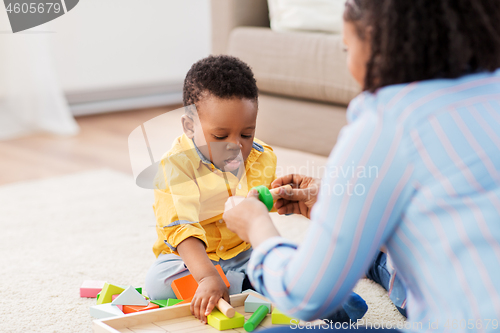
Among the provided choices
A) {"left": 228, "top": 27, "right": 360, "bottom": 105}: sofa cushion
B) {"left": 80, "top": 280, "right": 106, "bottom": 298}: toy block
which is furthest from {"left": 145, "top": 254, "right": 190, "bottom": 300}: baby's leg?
{"left": 228, "top": 27, "right": 360, "bottom": 105}: sofa cushion

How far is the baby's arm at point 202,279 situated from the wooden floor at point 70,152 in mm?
1253

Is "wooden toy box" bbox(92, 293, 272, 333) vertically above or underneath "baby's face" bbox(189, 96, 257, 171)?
underneath

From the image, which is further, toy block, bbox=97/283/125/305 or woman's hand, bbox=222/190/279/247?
toy block, bbox=97/283/125/305

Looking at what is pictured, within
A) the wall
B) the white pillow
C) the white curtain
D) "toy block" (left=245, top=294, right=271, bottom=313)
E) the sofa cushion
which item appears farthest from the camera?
the wall

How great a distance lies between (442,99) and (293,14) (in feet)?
4.54

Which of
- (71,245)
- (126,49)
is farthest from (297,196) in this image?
(126,49)

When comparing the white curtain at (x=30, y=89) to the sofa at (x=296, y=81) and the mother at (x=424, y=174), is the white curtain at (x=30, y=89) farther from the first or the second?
the mother at (x=424, y=174)

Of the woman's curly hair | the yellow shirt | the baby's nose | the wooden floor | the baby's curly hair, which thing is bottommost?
the wooden floor

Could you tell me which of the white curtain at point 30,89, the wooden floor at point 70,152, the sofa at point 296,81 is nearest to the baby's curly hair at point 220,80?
the sofa at point 296,81

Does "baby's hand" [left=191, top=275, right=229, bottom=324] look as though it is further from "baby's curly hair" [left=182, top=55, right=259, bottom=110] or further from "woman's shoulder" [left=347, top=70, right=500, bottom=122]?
"woman's shoulder" [left=347, top=70, right=500, bottom=122]

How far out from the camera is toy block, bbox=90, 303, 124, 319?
937 mm

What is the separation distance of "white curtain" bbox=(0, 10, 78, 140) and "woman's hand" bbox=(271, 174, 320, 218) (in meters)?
2.05

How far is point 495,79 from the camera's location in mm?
498

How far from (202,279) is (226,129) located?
0.26 metres
